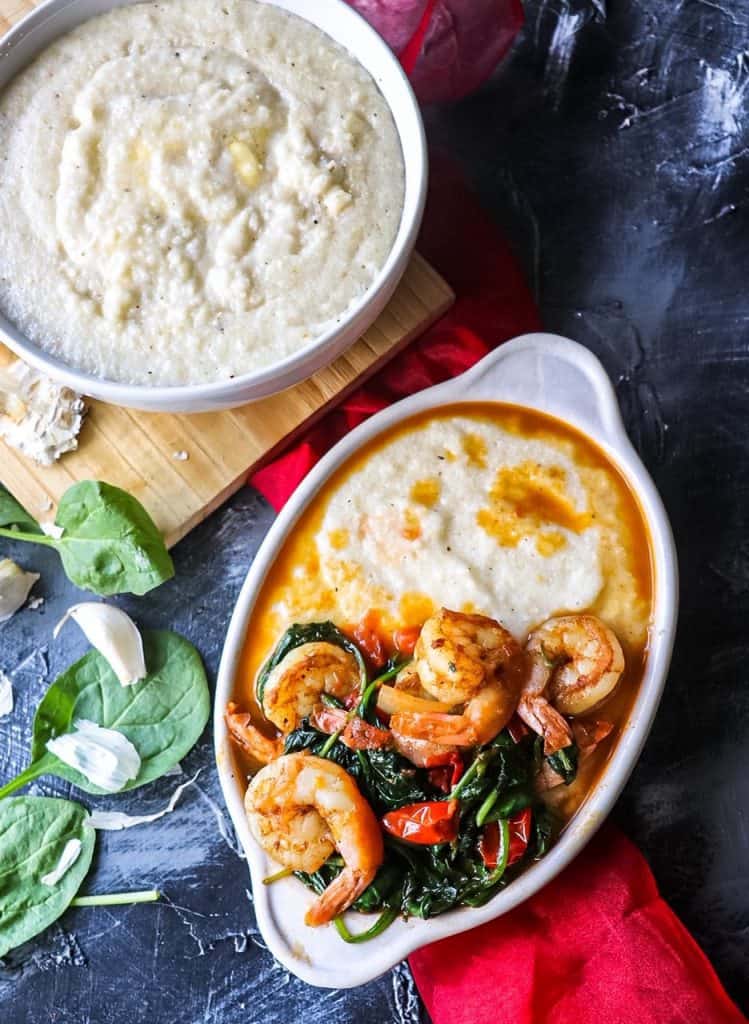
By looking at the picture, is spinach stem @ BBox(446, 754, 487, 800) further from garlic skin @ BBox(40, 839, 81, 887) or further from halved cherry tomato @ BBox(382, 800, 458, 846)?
garlic skin @ BBox(40, 839, 81, 887)

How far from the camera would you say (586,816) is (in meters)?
2.30

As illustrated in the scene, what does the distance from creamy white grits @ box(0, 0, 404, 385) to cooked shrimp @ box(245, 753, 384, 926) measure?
2.80ft

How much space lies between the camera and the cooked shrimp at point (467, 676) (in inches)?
85.4

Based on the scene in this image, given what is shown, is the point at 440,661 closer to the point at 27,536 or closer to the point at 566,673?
the point at 566,673

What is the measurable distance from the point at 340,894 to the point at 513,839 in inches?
15.1

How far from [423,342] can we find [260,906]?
53.7 inches

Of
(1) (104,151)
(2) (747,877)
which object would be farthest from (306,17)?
(2) (747,877)

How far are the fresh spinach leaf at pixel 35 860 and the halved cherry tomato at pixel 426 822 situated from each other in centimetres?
85

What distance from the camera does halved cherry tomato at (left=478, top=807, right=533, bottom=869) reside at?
227 centimetres

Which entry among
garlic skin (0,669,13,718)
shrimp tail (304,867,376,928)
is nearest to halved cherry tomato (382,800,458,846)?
shrimp tail (304,867,376,928)

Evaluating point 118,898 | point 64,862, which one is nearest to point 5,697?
point 64,862

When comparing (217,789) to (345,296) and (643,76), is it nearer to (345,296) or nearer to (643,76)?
(345,296)

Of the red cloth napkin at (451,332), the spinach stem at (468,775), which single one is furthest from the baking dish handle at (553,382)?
the spinach stem at (468,775)

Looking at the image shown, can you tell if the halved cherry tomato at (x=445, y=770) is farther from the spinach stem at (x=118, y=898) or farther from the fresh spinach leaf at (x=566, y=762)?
the spinach stem at (x=118, y=898)
